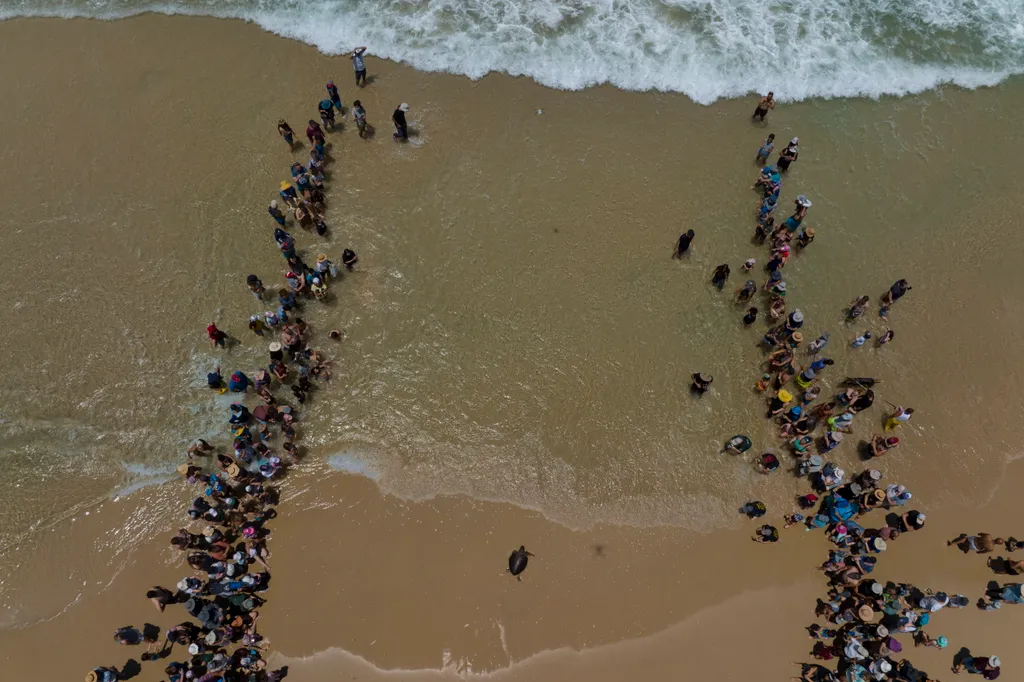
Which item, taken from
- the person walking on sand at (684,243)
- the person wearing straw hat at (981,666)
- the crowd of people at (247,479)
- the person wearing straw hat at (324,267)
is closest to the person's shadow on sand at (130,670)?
the crowd of people at (247,479)

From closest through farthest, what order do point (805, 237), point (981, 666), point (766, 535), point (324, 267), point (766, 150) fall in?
1. point (981, 666)
2. point (766, 535)
3. point (324, 267)
4. point (805, 237)
5. point (766, 150)

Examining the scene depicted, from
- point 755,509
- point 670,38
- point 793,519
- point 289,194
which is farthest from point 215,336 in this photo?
point 670,38

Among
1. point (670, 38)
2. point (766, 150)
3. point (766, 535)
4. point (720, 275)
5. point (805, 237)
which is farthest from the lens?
point (670, 38)

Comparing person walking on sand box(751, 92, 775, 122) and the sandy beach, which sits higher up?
person walking on sand box(751, 92, 775, 122)

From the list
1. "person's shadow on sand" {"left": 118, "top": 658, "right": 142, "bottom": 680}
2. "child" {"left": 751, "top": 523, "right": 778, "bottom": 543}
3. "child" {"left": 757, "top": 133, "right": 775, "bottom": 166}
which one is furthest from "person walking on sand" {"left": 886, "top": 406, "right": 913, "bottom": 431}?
"person's shadow on sand" {"left": 118, "top": 658, "right": 142, "bottom": 680}

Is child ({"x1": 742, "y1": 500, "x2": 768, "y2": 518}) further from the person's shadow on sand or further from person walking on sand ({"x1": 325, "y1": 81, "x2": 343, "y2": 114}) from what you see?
person walking on sand ({"x1": 325, "y1": 81, "x2": 343, "y2": 114})

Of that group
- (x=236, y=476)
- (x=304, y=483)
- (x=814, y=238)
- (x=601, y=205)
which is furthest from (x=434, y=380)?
(x=814, y=238)

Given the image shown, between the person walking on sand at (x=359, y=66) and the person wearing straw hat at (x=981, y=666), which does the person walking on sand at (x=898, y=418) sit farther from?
the person walking on sand at (x=359, y=66)

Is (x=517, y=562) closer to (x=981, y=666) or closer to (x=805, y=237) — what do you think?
(x=981, y=666)
